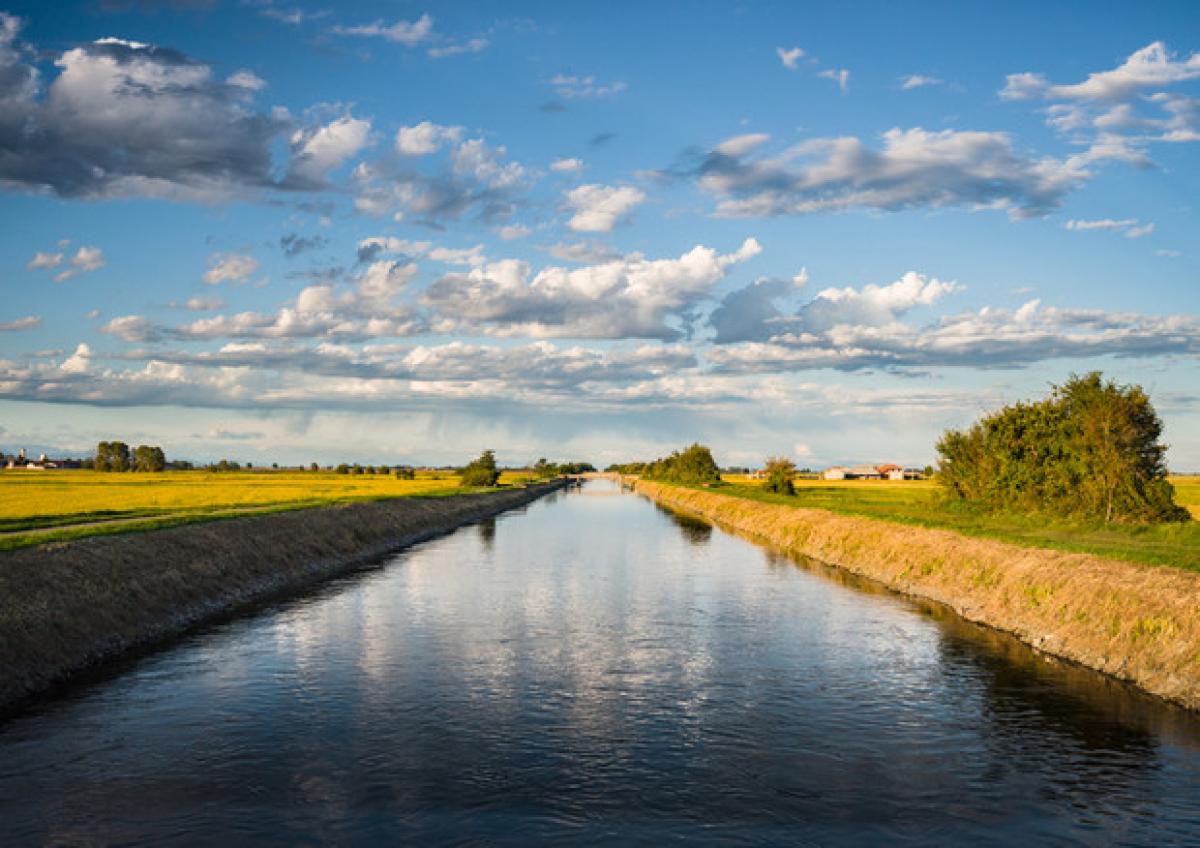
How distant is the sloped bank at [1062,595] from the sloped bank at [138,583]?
28.1m

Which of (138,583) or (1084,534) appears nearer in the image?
(138,583)

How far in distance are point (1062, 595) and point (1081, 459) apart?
25.9 meters

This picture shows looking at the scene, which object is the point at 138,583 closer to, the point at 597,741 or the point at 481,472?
the point at 597,741

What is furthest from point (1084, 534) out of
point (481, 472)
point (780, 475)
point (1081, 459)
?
point (481, 472)

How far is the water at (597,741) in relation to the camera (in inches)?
537

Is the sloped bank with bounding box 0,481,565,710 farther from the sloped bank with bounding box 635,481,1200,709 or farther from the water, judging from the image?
the sloped bank with bounding box 635,481,1200,709

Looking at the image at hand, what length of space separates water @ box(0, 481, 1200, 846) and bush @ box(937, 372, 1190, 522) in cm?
2385

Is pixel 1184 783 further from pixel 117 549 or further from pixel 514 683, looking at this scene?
pixel 117 549

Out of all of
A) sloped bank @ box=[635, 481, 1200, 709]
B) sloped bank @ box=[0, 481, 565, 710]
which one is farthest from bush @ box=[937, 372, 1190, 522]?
sloped bank @ box=[0, 481, 565, 710]

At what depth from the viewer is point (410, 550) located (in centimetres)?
6050

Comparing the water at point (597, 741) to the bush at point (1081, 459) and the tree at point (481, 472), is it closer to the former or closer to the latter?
the bush at point (1081, 459)

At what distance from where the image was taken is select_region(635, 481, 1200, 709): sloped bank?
71.7 ft

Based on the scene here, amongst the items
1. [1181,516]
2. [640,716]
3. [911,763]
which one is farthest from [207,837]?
[1181,516]

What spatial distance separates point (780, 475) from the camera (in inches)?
4569
